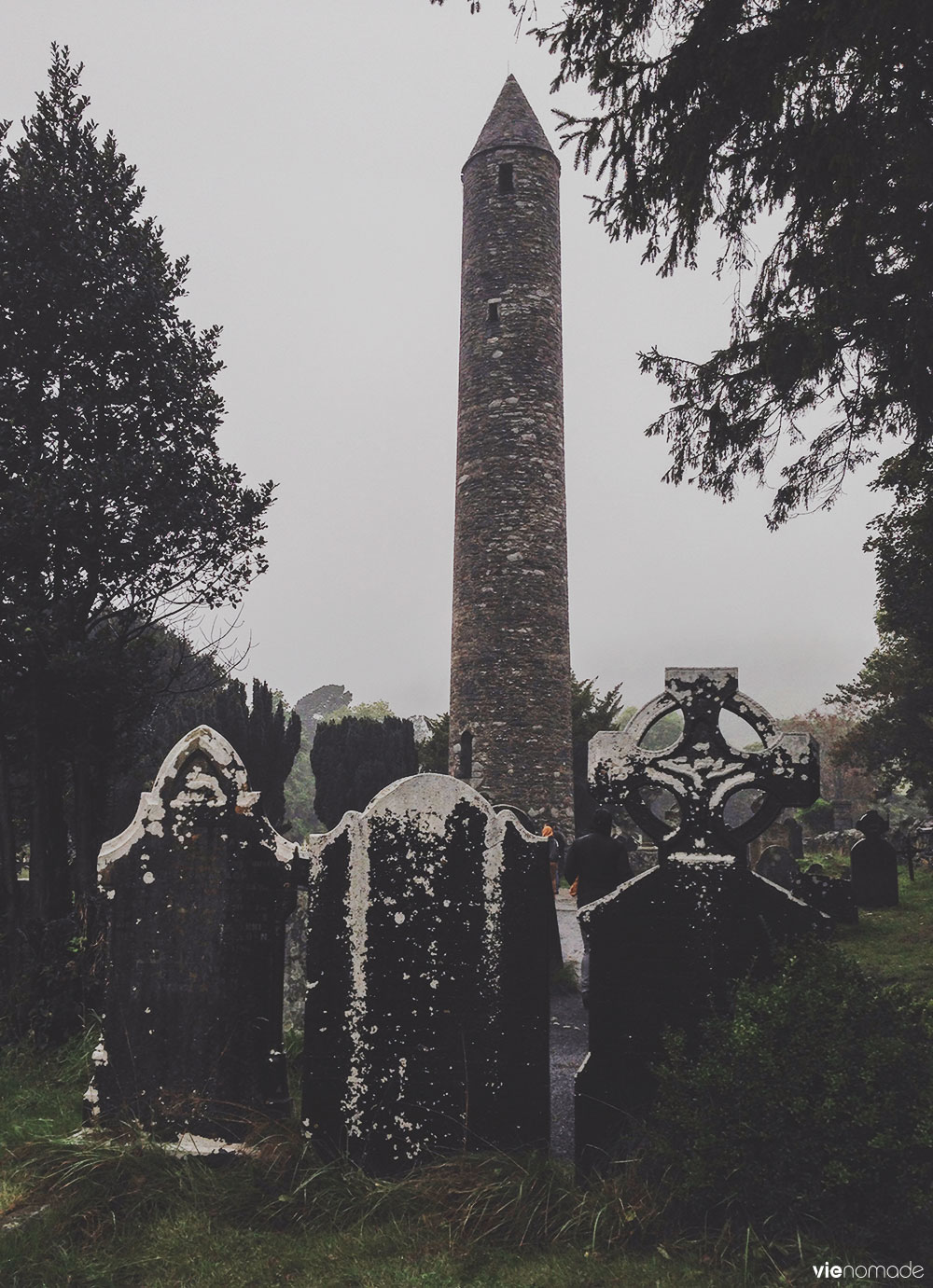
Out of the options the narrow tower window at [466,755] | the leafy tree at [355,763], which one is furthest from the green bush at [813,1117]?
the leafy tree at [355,763]

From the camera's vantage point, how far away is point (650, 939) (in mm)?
3639

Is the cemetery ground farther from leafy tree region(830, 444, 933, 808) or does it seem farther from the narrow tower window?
the narrow tower window

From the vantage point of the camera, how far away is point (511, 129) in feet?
64.5

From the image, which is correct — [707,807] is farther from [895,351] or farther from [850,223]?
[895,351]

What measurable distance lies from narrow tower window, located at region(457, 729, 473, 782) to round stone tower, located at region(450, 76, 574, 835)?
1.0 inches

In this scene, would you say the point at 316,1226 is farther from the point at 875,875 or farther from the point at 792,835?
the point at 792,835

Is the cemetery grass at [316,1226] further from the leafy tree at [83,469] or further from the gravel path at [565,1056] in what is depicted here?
the leafy tree at [83,469]

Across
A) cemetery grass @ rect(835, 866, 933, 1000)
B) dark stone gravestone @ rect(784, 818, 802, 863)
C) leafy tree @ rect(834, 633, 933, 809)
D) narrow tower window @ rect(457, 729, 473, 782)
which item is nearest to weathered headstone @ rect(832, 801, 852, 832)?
leafy tree @ rect(834, 633, 933, 809)

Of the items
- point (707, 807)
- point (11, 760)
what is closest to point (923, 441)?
point (707, 807)

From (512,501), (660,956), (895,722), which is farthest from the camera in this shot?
(895,722)

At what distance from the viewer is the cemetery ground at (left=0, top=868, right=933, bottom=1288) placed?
9.37 ft

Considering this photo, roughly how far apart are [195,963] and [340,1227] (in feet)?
3.83

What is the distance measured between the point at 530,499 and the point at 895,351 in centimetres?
1237

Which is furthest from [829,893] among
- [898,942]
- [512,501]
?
[512,501]
